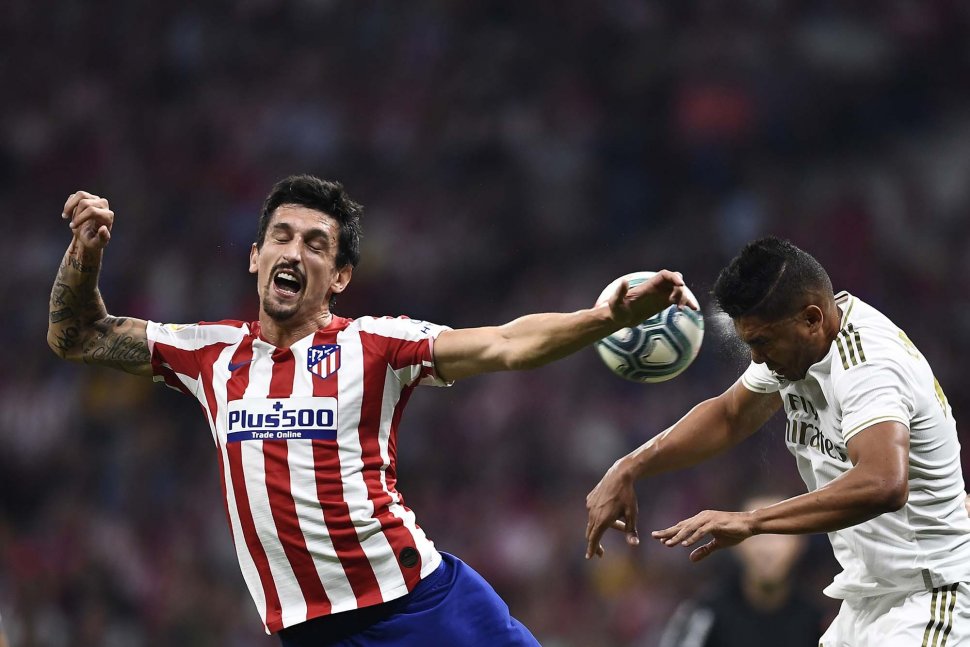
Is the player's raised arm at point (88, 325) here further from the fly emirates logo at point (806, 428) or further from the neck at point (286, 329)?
the fly emirates logo at point (806, 428)

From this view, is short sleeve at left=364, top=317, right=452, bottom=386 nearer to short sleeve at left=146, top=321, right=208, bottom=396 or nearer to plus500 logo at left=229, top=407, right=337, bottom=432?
plus500 logo at left=229, top=407, right=337, bottom=432

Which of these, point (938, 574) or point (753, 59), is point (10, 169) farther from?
point (938, 574)

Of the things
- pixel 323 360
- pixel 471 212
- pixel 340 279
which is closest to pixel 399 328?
pixel 323 360

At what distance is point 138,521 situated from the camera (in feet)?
29.5

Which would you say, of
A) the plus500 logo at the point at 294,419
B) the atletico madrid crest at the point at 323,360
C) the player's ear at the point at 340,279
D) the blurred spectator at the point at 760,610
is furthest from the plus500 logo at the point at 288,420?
the blurred spectator at the point at 760,610

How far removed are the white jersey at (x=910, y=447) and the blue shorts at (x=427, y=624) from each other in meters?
1.16

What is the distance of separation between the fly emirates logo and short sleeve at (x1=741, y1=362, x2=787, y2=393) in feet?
0.38

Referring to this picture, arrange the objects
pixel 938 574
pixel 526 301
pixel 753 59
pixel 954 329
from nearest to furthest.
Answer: pixel 938 574
pixel 954 329
pixel 526 301
pixel 753 59

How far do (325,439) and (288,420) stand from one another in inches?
5.3

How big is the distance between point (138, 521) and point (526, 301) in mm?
3644

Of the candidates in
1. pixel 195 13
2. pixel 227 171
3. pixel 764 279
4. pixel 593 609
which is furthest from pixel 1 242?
pixel 764 279

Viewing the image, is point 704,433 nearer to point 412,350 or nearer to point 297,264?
point 412,350

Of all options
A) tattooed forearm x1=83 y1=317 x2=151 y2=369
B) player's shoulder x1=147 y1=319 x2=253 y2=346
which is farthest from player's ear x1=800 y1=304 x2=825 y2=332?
tattooed forearm x1=83 y1=317 x2=151 y2=369

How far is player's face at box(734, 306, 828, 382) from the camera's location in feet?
12.0
